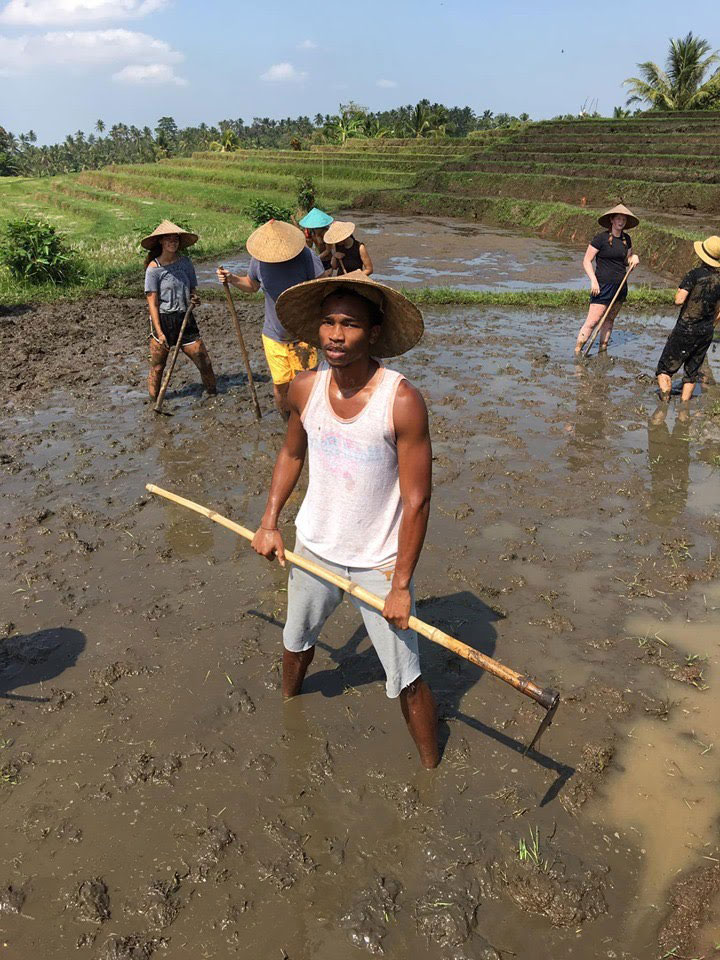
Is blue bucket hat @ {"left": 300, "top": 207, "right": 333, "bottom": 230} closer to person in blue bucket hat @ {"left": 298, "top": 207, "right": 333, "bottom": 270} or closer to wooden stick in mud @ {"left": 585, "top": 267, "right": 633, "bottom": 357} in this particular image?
person in blue bucket hat @ {"left": 298, "top": 207, "right": 333, "bottom": 270}

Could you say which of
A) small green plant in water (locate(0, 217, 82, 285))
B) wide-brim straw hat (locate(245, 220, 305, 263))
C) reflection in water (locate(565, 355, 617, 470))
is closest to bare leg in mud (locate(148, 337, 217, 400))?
wide-brim straw hat (locate(245, 220, 305, 263))

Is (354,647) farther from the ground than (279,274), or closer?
closer

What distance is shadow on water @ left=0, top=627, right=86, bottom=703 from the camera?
10.5ft

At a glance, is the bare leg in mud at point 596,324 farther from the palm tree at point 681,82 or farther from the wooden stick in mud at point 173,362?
the palm tree at point 681,82

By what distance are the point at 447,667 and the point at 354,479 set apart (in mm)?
1519

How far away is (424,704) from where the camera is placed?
8.34 ft

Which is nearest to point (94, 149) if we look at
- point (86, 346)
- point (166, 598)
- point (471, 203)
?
point (471, 203)

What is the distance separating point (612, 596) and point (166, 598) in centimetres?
270

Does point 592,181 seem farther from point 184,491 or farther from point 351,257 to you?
point 184,491

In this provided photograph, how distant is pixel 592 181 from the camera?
2506cm

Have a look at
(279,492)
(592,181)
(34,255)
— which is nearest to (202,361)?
(279,492)

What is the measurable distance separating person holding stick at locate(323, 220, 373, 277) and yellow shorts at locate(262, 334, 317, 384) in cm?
109

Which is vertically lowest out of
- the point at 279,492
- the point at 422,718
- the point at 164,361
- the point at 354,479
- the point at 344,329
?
the point at 422,718

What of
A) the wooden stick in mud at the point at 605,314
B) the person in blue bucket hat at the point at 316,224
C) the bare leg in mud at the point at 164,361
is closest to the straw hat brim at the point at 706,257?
the wooden stick in mud at the point at 605,314
